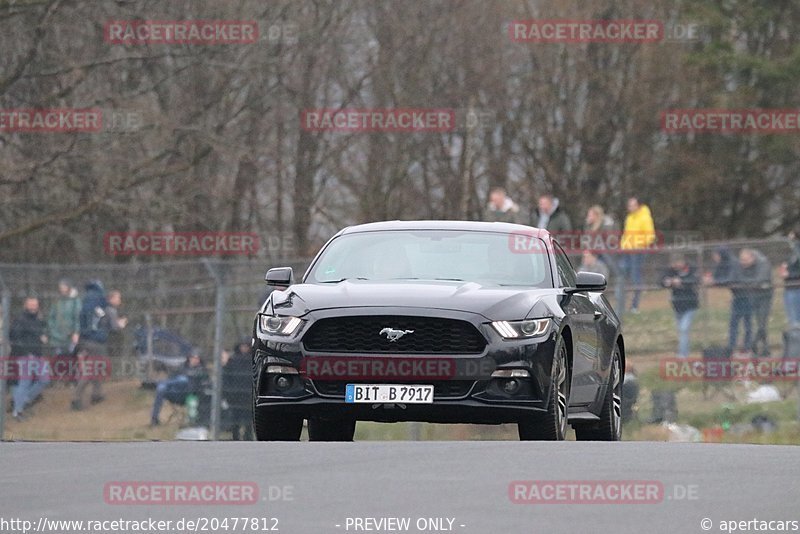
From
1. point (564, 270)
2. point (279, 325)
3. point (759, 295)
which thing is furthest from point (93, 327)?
point (279, 325)

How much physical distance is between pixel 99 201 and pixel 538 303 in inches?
777

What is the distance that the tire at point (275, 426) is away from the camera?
1254 cm

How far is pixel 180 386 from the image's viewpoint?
2117cm

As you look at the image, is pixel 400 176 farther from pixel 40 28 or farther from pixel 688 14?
pixel 40 28

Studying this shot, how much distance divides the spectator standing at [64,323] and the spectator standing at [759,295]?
7.34m

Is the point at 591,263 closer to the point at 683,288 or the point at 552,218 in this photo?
the point at 683,288

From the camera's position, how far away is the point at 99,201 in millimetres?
31344

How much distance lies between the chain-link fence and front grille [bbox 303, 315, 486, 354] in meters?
8.74

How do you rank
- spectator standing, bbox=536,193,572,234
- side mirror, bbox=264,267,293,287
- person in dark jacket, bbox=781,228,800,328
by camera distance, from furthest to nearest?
spectator standing, bbox=536,193,572,234, person in dark jacket, bbox=781,228,800,328, side mirror, bbox=264,267,293,287

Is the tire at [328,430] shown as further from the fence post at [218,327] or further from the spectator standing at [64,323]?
the spectator standing at [64,323]

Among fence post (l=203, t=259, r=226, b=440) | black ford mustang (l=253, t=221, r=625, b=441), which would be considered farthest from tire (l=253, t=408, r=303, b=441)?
fence post (l=203, t=259, r=226, b=440)

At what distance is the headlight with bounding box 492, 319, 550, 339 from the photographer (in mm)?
12141

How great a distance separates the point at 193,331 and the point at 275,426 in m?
9.18

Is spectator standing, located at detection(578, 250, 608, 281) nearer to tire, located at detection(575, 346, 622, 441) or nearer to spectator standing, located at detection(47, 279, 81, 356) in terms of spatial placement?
spectator standing, located at detection(47, 279, 81, 356)
